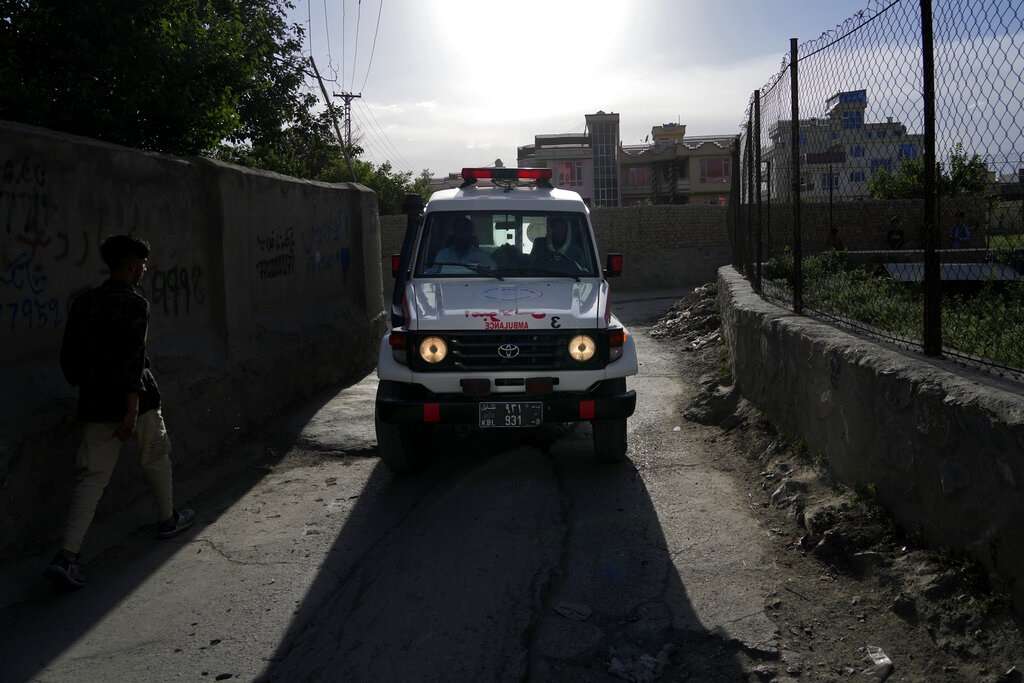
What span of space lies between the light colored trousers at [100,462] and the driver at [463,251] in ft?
8.52

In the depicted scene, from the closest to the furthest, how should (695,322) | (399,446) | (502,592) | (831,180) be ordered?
→ (502,592)
(399,446)
(831,180)
(695,322)

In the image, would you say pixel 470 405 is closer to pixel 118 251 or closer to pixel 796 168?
pixel 118 251

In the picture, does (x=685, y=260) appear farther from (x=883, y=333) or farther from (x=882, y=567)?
(x=882, y=567)

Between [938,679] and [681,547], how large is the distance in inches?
67.9

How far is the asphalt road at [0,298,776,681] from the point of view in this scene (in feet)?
12.3

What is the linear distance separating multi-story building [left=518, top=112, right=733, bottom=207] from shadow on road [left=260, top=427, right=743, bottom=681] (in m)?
60.5

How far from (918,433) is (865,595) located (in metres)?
0.76

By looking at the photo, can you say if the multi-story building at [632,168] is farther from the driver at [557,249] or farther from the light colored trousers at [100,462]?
the light colored trousers at [100,462]

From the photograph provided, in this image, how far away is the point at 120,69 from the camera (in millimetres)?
7875

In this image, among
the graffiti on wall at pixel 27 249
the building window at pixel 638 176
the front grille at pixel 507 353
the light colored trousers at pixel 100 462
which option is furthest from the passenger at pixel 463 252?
the building window at pixel 638 176

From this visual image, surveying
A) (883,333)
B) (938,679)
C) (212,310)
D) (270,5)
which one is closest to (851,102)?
(883,333)

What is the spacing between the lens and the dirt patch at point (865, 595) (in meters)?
3.43

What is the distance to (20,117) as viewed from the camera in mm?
7359

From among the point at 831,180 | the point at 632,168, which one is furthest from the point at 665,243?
the point at 632,168
